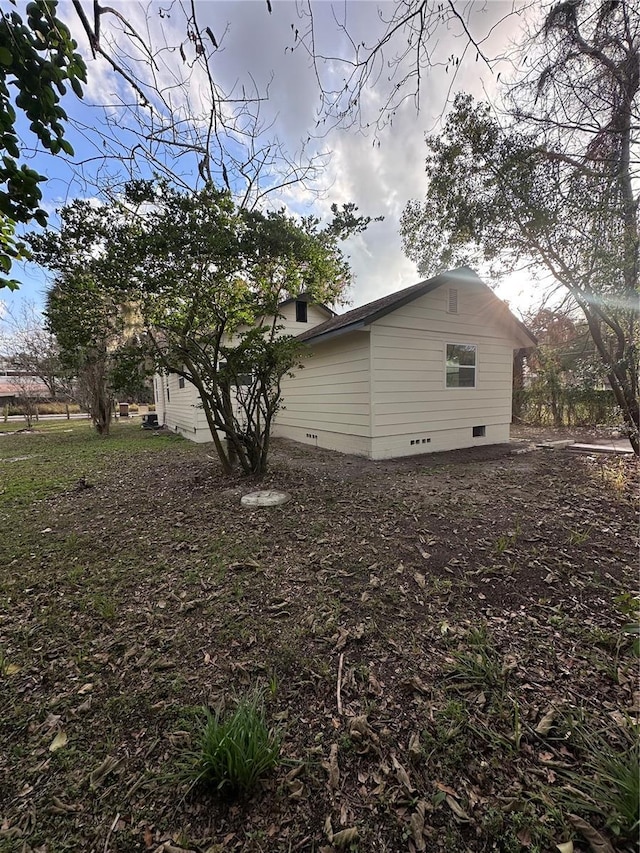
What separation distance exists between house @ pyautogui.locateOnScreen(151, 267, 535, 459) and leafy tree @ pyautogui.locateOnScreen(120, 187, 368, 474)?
6.48ft

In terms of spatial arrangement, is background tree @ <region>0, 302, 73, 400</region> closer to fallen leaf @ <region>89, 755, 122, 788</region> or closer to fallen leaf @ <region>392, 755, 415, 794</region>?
fallen leaf @ <region>89, 755, 122, 788</region>

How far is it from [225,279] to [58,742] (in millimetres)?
4753

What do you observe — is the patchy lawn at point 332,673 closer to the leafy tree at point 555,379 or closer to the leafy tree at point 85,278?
the leafy tree at point 85,278

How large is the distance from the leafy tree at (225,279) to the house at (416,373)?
Result: 197cm

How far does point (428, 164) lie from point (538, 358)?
357 inches

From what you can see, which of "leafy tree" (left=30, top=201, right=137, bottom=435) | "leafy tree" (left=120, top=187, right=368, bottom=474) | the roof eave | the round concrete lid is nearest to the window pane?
the roof eave

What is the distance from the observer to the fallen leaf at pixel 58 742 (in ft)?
5.22

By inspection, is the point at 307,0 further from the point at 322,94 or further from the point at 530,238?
the point at 530,238

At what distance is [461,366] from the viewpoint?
28.2 feet

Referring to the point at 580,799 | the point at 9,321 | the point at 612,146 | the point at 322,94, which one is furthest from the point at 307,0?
the point at 9,321

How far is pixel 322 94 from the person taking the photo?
2568 mm

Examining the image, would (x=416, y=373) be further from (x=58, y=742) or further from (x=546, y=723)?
(x=58, y=742)

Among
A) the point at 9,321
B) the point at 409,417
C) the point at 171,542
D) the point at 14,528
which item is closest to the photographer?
the point at 171,542

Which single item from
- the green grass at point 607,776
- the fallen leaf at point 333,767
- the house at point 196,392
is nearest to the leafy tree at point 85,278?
the fallen leaf at point 333,767
